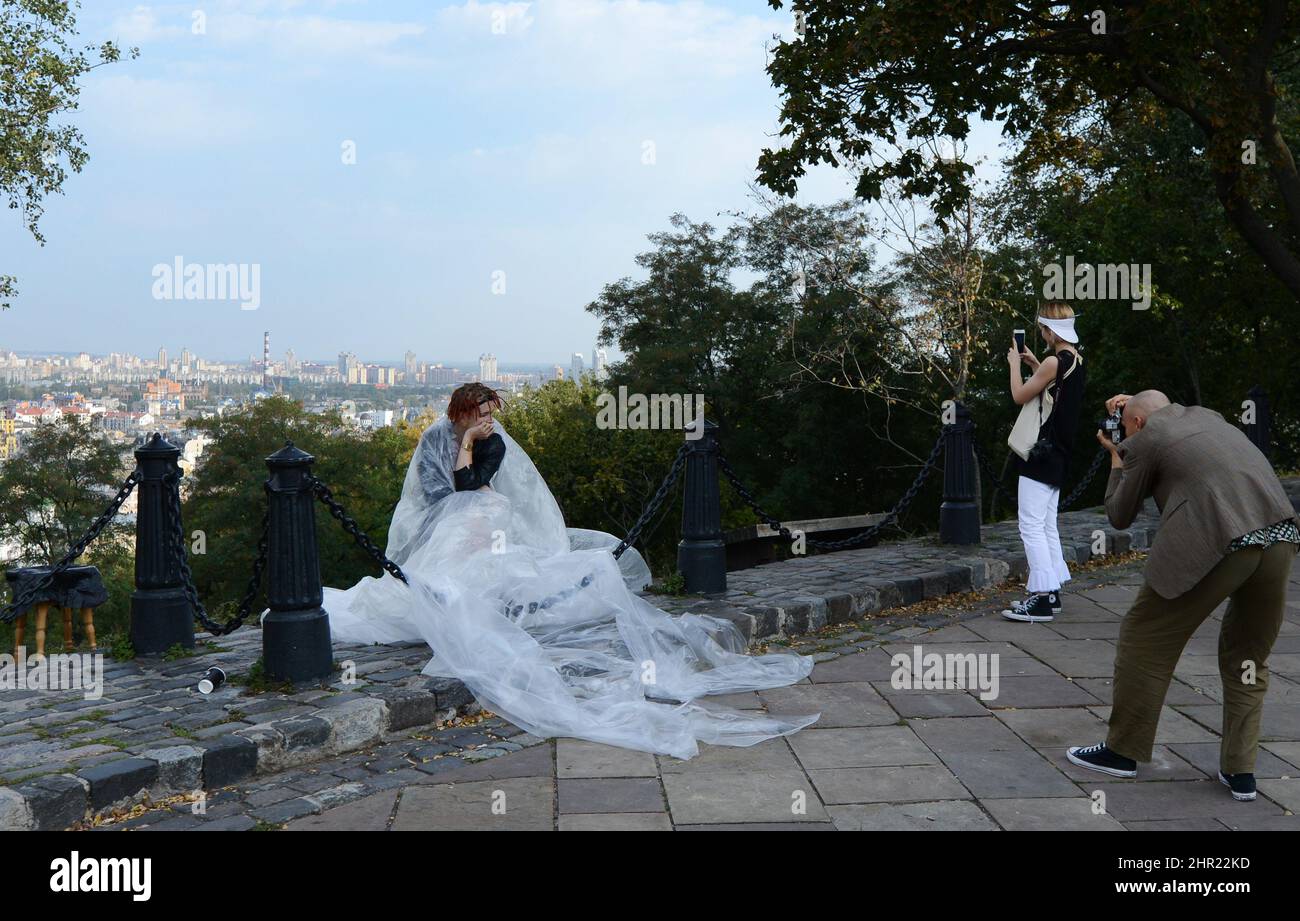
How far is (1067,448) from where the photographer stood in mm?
7242

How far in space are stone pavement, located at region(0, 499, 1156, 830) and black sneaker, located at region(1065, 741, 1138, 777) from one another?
2.56 meters

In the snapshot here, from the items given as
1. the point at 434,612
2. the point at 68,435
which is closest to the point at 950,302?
the point at 434,612

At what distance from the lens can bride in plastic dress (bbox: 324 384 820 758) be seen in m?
5.29

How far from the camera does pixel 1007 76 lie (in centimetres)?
1276

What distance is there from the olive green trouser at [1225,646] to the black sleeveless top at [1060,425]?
2798 millimetres

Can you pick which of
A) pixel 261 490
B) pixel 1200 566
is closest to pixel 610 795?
pixel 1200 566

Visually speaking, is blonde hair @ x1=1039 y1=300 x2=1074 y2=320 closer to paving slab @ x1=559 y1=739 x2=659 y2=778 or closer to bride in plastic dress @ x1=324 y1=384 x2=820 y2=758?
bride in plastic dress @ x1=324 y1=384 x2=820 y2=758

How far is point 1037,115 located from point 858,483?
59.4ft

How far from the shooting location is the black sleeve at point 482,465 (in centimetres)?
689

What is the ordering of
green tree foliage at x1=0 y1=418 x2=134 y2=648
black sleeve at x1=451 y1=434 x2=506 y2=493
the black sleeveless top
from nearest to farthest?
black sleeve at x1=451 y1=434 x2=506 y2=493 < the black sleeveless top < green tree foliage at x1=0 y1=418 x2=134 y2=648

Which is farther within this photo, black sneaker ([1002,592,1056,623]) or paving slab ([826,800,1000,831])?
black sneaker ([1002,592,1056,623])

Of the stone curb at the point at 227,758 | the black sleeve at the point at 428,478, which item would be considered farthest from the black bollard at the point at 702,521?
the stone curb at the point at 227,758

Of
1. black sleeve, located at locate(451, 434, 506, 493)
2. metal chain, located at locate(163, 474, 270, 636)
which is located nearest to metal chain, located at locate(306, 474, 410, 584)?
metal chain, located at locate(163, 474, 270, 636)

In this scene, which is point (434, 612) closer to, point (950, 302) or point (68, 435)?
point (950, 302)
